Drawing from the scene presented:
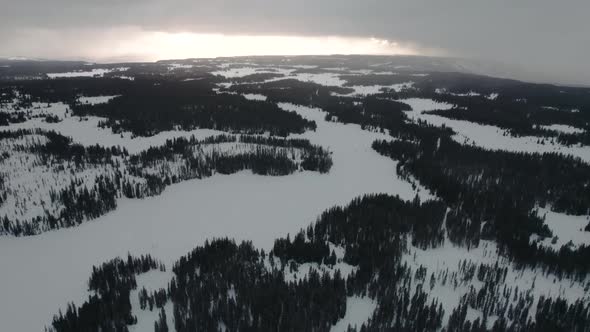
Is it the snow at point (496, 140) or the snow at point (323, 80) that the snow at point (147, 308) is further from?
the snow at point (323, 80)

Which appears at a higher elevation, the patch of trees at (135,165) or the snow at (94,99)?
the snow at (94,99)

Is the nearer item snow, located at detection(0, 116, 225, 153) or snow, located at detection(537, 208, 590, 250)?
snow, located at detection(537, 208, 590, 250)

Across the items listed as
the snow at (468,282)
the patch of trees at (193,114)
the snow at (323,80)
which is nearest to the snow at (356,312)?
the snow at (468,282)

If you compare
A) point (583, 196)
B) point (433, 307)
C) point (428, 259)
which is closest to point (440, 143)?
point (583, 196)

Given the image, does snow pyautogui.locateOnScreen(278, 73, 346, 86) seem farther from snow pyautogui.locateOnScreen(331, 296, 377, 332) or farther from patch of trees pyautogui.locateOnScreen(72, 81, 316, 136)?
snow pyautogui.locateOnScreen(331, 296, 377, 332)

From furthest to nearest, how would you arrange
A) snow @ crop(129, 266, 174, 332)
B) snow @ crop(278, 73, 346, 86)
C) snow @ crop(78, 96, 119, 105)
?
1. snow @ crop(278, 73, 346, 86)
2. snow @ crop(78, 96, 119, 105)
3. snow @ crop(129, 266, 174, 332)

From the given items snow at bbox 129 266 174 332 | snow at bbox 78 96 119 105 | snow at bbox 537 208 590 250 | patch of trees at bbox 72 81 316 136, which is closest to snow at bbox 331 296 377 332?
snow at bbox 129 266 174 332

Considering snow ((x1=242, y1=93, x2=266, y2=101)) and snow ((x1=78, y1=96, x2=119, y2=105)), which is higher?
snow ((x1=242, y1=93, x2=266, y2=101))
